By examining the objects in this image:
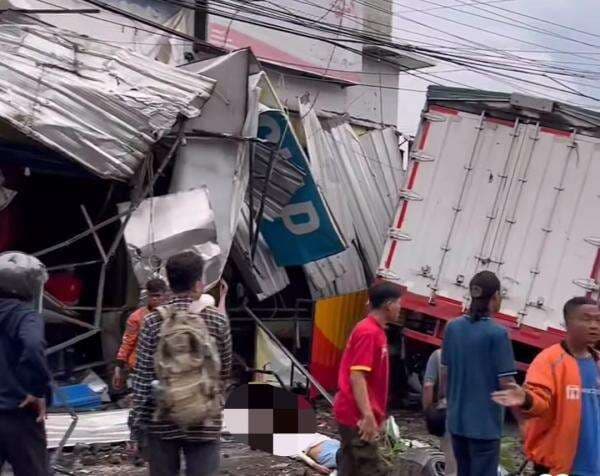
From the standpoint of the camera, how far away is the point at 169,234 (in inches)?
354

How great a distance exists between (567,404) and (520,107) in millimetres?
6659

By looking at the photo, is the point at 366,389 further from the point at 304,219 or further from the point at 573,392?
the point at 304,219

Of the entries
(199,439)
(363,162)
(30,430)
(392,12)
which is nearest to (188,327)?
(199,439)

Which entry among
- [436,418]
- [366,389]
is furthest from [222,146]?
[366,389]

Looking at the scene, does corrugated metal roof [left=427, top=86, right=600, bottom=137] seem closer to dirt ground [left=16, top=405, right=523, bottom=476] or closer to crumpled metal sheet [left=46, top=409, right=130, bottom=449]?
dirt ground [left=16, top=405, right=523, bottom=476]

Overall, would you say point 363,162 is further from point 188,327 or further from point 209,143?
point 188,327

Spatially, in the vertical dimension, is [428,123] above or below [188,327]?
above

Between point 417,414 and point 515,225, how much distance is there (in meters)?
2.43

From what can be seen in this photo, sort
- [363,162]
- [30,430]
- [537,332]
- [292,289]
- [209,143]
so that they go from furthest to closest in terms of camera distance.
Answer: [363,162], [292,289], [537,332], [209,143], [30,430]

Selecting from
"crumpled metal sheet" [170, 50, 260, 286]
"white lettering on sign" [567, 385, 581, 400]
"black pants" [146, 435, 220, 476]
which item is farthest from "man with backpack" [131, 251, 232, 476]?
"crumpled metal sheet" [170, 50, 260, 286]

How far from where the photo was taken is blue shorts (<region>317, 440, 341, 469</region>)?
8.04 metres

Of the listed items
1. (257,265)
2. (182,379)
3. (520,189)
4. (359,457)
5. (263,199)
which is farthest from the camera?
(257,265)

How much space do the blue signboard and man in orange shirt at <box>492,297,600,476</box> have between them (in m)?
→ 6.16

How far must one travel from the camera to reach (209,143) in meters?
9.70
